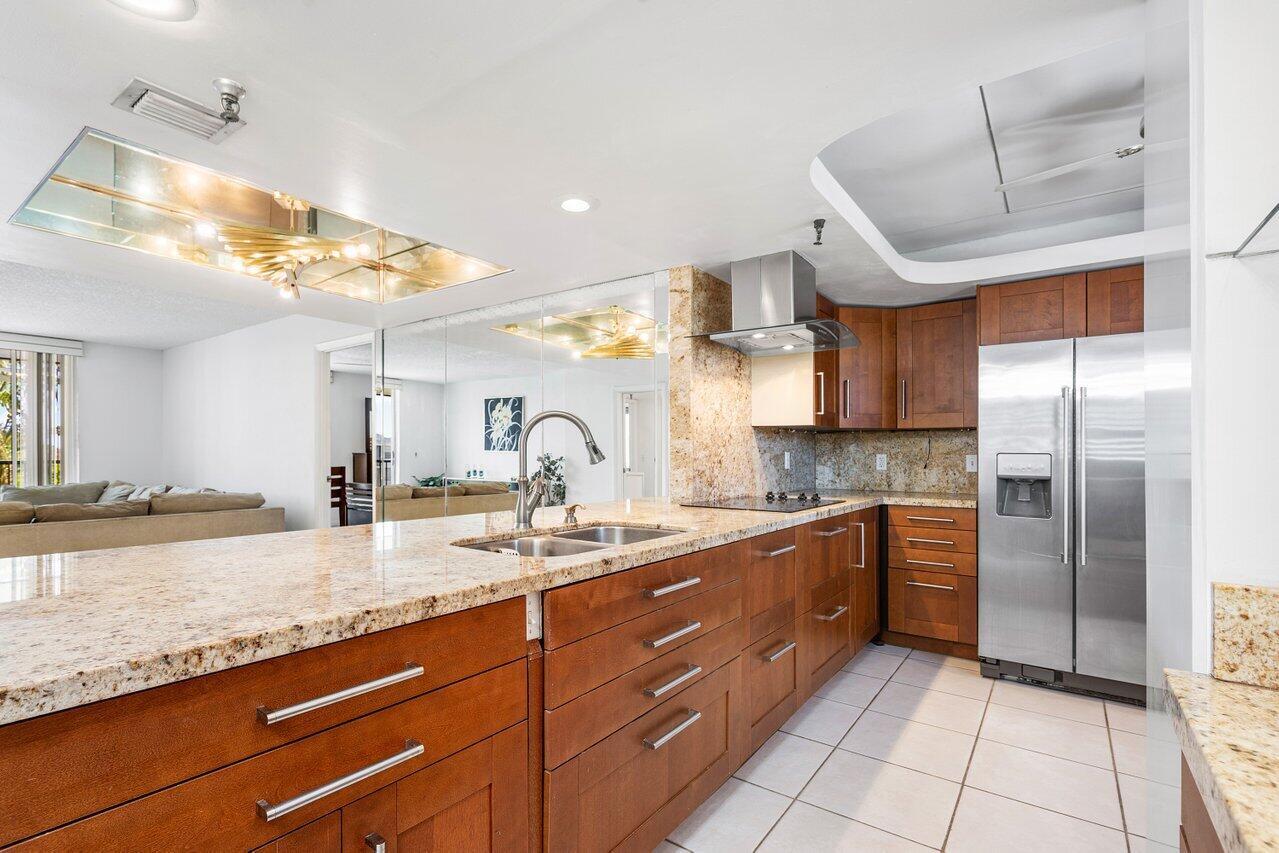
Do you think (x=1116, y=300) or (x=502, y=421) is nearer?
(x=1116, y=300)

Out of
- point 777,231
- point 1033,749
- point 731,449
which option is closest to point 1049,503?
point 1033,749

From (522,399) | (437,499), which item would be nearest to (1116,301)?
(522,399)

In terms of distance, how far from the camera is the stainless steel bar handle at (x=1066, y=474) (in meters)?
2.99

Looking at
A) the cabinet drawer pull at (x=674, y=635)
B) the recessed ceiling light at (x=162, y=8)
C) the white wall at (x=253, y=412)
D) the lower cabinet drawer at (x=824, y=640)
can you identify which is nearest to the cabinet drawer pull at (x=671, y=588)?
the cabinet drawer pull at (x=674, y=635)

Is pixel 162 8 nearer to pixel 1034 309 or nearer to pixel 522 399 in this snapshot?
pixel 522 399

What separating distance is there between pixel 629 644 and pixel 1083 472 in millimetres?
2652

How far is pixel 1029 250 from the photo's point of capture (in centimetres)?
329

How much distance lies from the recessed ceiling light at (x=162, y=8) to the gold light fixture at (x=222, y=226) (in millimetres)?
848

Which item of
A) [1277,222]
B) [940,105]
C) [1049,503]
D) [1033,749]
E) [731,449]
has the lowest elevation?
[1033,749]

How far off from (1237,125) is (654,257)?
2.45 meters

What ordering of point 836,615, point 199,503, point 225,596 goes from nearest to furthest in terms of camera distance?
point 225,596
point 836,615
point 199,503

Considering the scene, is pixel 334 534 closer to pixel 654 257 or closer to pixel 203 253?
pixel 654 257

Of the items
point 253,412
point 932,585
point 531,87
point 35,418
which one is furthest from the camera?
point 35,418

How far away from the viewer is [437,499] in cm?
495
